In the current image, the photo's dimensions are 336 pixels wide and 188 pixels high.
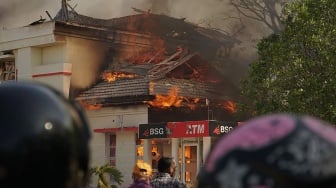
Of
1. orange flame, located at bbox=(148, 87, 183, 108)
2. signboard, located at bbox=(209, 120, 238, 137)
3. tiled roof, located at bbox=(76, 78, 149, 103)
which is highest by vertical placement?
tiled roof, located at bbox=(76, 78, 149, 103)

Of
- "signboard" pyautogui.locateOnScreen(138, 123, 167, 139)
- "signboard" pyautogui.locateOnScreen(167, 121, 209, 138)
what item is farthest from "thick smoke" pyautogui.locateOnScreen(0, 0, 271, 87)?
"signboard" pyautogui.locateOnScreen(167, 121, 209, 138)

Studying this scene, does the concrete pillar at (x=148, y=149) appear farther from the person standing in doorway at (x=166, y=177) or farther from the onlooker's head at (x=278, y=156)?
the onlooker's head at (x=278, y=156)

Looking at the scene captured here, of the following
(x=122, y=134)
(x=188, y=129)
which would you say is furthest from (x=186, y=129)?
(x=122, y=134)

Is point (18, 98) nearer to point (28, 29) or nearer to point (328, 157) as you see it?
point (328, 157)

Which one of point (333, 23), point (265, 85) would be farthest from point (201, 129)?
point (333, 23)

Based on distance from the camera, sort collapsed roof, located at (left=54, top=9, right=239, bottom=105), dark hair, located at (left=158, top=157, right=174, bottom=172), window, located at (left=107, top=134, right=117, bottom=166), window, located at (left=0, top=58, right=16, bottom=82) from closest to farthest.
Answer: dark hair, located at (left=158, top=157, right=174, bottom=172) < window, located at (left=107, top=134, right=117, bottom=166) < collapsed roof, located at (left=54, top=9, right=239, bottom=105) < window, located at (left=0, top=58, right=16, bottom=82)

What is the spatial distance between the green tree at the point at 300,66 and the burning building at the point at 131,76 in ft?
14.7

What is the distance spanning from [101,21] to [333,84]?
16.1 meters

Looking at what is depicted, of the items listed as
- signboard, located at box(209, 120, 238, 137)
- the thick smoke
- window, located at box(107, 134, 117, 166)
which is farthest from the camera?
the thick smoke

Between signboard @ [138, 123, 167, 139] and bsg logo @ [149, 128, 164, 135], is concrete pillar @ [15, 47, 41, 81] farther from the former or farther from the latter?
bsg logo @ [149, 128, 164, 135]

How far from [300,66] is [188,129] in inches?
201

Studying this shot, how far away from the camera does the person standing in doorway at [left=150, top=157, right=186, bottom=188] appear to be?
300 inches

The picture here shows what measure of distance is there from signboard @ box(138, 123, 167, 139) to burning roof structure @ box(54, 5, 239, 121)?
6.87ft

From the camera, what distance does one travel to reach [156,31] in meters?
33.3
